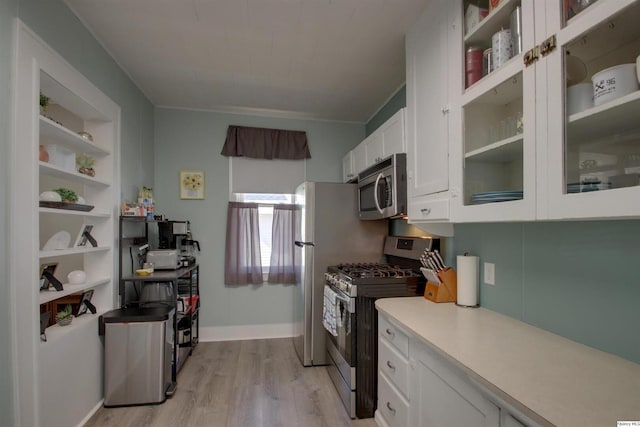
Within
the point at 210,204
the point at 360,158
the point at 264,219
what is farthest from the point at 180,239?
the point at 360,158

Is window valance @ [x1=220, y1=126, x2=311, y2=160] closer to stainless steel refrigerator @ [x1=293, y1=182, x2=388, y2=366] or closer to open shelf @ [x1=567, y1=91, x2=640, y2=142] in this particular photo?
stainless steel refrigerator @ [x1=293, y1=182, x2=388, y2=366]

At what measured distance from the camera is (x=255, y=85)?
9.47 ft

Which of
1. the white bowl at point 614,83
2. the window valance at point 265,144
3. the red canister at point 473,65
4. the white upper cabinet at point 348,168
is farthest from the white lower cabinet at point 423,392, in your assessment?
the window valance at point 265,144

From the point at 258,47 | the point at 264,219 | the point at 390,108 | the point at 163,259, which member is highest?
the point at 258,47

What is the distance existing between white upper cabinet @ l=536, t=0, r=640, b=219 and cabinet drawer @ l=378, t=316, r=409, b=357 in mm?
895

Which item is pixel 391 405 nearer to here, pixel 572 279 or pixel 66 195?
pixel 572 279

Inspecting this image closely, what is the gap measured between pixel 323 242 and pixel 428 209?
3.87 feet

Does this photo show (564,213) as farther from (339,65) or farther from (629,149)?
(339,65)

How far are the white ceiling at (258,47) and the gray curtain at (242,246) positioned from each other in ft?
3.94

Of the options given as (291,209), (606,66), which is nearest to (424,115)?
(606,66)

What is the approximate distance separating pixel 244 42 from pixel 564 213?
2.18 meters

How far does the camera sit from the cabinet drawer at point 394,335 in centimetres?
Answer: 158

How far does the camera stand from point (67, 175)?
1.95m

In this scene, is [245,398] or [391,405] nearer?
[391,405]
